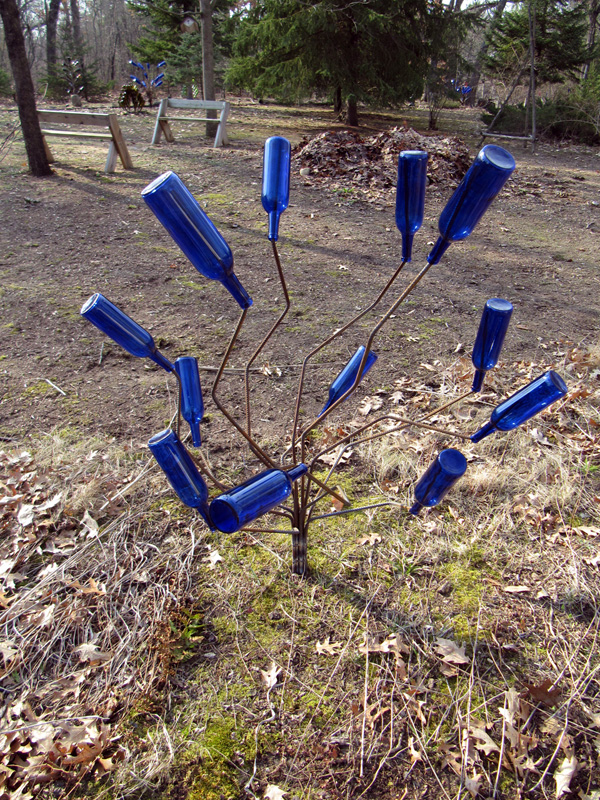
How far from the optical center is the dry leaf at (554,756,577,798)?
1.36m

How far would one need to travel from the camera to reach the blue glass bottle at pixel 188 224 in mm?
1009

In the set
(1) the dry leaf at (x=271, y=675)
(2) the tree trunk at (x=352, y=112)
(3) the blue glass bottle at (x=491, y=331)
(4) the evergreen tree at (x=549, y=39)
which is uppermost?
(4) the evergreen tree at (x=549, y=39)

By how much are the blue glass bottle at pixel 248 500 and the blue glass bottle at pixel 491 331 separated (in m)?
0.60

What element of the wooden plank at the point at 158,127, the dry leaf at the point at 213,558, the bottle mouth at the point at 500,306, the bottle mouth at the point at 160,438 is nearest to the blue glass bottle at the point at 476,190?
the bottle mouth at the point at 500,306

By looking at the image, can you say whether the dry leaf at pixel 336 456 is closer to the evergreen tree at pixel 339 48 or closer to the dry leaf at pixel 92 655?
the dry leaf at pixel 92 655

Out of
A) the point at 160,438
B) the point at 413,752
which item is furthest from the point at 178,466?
the point at 413,752

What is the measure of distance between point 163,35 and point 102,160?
901 cm

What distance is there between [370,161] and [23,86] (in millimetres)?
4369

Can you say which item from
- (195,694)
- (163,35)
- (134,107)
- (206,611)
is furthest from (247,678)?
(163,35)

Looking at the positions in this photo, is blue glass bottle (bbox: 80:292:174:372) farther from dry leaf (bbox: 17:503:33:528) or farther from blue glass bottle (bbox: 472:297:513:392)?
dry leaf (bbox: 17:503:33:528)

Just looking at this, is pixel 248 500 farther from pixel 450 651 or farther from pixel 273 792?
pixel 450 651

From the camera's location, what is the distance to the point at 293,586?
73.2 inches

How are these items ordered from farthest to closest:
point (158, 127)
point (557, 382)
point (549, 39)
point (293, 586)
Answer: point (549, 39), point (158, 127), point (293, 586), point (557, 382)

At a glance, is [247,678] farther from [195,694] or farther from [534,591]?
[534,591]
